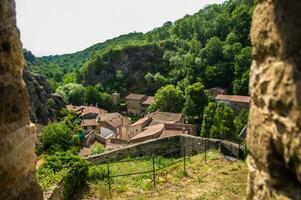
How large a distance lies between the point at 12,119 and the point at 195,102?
56.1m

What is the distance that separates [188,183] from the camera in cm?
1617

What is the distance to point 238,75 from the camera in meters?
79.8

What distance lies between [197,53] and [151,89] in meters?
13.4

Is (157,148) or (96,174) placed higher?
(96,174)

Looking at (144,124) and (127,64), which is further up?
(127,64)

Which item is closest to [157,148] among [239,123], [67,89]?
[239,123]

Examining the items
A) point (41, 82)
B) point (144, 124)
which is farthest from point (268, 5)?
point (41, 82)

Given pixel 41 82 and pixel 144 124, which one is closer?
pixel 144 124

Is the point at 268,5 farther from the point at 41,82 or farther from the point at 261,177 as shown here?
the point at 41,82

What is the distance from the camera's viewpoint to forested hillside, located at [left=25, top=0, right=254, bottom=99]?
83.2 m

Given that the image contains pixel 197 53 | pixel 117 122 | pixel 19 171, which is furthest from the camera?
pixel 197 53

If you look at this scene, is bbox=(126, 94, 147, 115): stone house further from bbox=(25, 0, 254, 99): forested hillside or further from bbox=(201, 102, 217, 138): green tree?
bbox=(201, 102, 217, 138): green tree

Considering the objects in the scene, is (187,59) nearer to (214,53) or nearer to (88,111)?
(214,53)

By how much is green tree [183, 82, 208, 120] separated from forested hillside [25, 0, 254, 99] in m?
15.2
